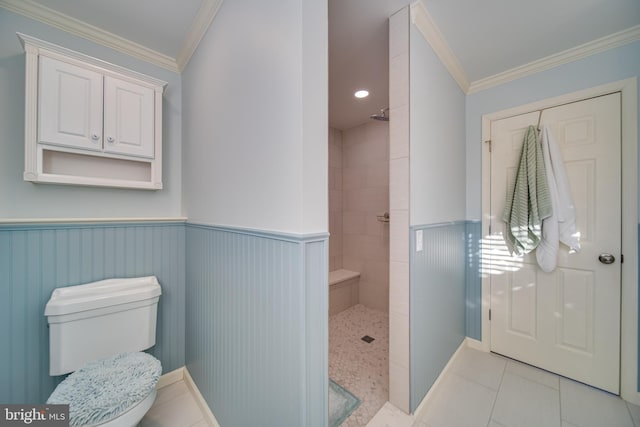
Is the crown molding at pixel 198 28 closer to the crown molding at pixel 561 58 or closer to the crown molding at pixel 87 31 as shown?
the crown molding at pixel 87 31

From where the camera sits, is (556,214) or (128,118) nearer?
(128,118)

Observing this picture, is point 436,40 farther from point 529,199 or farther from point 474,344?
point 474,344

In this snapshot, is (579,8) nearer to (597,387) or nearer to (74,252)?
(597,387)

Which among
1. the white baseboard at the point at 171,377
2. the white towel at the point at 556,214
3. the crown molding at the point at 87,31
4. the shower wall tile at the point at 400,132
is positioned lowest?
the white baseboard at the point at 171,377

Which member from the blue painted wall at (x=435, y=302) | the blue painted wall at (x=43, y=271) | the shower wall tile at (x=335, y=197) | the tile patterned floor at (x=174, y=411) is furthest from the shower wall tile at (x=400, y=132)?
the tile patterned floor at (x=174, y=411)

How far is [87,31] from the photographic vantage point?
4.61 feet

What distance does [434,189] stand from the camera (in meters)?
1.54

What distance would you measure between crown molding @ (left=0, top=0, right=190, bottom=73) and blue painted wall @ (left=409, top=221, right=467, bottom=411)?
2.24 metres

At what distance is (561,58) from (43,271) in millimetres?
3749

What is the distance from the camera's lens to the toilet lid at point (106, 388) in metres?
0.90

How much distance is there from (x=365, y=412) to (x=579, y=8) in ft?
9.00

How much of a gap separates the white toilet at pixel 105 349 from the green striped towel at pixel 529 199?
8.53ft

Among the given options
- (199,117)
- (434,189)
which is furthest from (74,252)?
(434,189)

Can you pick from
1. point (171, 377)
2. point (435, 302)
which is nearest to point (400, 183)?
point (435, 302)
